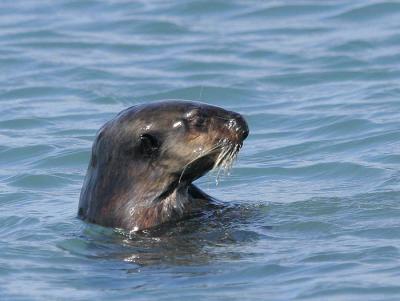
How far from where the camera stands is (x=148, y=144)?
8523 mm

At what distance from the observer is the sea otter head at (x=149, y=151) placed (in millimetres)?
8523

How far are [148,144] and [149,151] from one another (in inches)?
2.1

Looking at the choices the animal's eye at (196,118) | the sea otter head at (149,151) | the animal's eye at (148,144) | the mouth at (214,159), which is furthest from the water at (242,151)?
the animal's eye at (196,118)

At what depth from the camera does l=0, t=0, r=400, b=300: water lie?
765 cm

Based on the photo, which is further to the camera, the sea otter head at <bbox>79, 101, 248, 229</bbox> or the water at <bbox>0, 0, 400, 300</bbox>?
the sea otter head at <bbox>79, 101, 248, 229</bbox>

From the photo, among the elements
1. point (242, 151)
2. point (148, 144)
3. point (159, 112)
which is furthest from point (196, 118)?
point (242, 151)

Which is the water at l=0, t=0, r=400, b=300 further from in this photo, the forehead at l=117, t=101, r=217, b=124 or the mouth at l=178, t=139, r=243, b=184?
the forehead at l=117, t=101, r=217, b=124

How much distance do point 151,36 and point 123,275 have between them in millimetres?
9302

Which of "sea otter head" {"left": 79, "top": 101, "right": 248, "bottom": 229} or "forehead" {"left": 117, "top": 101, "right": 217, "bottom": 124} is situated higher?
"forehead" {"left": 117, "top": 101, "right": 217, "bottom": 124}

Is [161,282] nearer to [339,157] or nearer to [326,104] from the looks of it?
[339,157]

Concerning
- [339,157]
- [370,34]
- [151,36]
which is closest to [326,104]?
[339,157]

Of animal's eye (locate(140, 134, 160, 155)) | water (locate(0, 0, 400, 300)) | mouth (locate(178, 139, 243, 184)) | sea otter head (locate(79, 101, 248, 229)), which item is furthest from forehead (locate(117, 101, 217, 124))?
water (locate(0, 0, 400, 300))

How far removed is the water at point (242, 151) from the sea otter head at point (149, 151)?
8.2 inches

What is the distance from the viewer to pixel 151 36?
16688 millimetres
